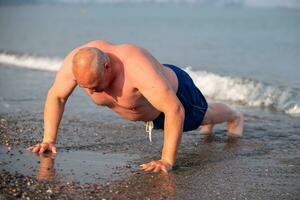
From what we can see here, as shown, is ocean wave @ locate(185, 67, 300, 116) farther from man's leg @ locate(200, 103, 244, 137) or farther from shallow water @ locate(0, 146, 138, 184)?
shallow water @ locate(0, 146, 138, 184)

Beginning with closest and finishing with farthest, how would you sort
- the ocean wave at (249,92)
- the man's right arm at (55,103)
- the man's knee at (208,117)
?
1. the man's right arm at (55,103)
2. the man's knee at (208,117)
3. the ocean wave at (249,92)

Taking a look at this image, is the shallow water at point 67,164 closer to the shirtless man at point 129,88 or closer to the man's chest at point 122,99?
the shirtless man at point 129,88

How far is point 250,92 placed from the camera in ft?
34.7

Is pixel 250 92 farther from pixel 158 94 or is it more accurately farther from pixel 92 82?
pixel 92 82

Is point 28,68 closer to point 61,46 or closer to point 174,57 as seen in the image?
point 174,57

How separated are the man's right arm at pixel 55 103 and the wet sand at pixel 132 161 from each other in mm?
130

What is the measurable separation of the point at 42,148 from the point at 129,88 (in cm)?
112

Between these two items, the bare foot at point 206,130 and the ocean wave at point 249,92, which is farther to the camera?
the ocean wave at point 249,92

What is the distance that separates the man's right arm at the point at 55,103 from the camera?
5352 millimetres

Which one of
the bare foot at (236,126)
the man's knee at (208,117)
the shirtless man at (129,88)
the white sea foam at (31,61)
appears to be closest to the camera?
the shirtless man at (129,88)

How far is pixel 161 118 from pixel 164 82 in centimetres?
84

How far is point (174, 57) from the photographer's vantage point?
17750 mm

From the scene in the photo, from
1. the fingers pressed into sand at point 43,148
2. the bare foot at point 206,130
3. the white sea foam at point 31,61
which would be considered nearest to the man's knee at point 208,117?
the bare foot at point 206,130

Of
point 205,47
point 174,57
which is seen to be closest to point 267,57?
point 174,57
